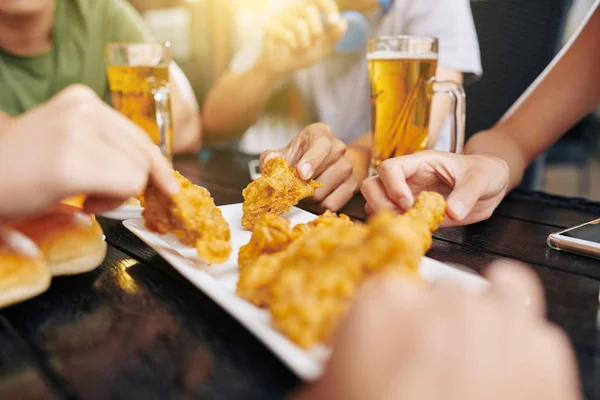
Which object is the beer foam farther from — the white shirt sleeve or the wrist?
the white shirt sleeve

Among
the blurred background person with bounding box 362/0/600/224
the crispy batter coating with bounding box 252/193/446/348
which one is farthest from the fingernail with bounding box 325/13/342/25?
the crispy batter coating with bounding box 252/193/446/348

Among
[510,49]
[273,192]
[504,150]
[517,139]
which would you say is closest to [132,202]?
[273,192]

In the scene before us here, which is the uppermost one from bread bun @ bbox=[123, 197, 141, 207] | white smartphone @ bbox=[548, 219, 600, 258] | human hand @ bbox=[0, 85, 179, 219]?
human hand @ bbox=[0, 85, 179, 219]

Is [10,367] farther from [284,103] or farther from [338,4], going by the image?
[284,103]

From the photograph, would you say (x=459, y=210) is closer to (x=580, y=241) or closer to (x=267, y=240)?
(x=580, y=241)

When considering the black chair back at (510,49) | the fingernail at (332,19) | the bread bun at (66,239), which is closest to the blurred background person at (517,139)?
the bread bun at (66,239)

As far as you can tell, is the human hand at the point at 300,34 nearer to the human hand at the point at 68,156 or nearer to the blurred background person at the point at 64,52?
the blurred background person at the point at 64,52

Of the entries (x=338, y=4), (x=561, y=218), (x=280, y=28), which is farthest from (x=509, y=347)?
(x=338, y=4)
